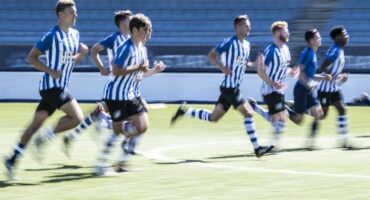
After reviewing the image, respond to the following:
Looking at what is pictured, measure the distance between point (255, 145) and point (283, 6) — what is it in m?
19.3

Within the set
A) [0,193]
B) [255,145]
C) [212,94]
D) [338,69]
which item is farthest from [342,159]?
[212,94]

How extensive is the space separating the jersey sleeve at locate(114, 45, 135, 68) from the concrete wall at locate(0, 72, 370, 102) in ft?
53.4

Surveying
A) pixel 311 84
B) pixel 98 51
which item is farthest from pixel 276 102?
pixel 98 51

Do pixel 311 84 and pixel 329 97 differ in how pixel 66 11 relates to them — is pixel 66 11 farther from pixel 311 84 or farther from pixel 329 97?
pixel 329 97

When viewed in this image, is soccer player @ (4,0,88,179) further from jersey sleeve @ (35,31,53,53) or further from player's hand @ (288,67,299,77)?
player's hand @ (288,67,299,77)

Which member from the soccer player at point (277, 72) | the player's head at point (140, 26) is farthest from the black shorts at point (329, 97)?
the player's head at point (140, 26)

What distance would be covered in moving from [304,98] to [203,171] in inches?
136

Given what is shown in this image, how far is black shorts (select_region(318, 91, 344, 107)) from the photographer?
46.7ft

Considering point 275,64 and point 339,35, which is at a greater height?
point 339,35

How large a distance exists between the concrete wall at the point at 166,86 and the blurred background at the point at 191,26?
0.14 feet

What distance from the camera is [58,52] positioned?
402 inches

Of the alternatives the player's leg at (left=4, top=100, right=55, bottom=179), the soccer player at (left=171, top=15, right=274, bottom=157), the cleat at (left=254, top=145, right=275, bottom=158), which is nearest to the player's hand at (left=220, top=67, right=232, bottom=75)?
the soccer player at (left=171, top=15, right=274, bottom=157)

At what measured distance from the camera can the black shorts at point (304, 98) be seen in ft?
45.3

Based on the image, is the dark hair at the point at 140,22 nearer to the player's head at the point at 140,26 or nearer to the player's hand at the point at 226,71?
the player's head at the point at 140,26
